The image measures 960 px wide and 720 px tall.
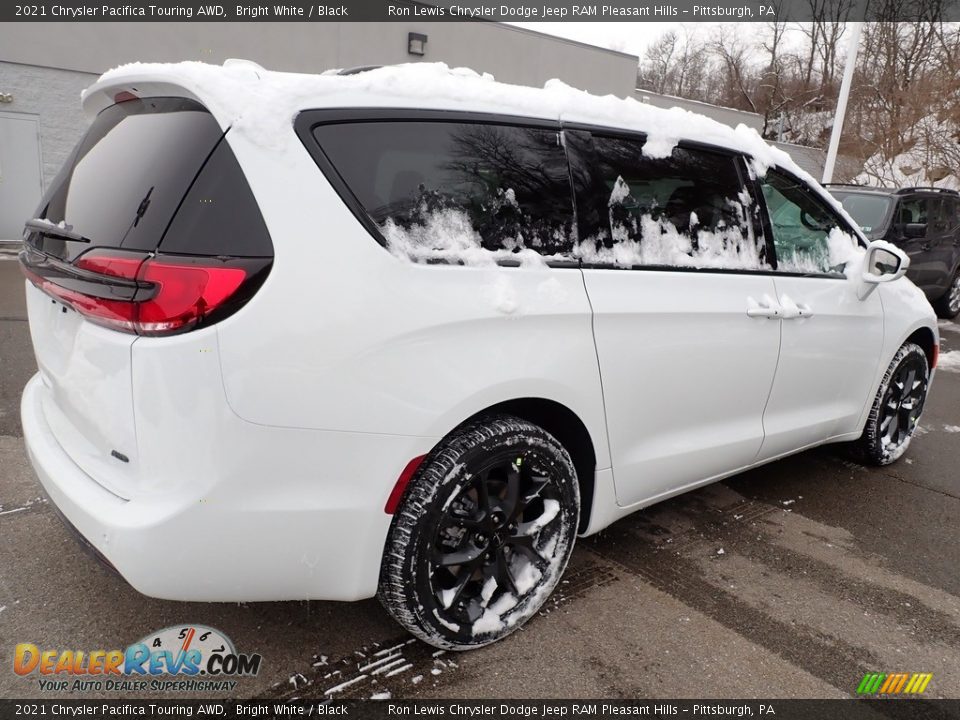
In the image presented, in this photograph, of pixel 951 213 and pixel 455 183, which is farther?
pixel 951 213

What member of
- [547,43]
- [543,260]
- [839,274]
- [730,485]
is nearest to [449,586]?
[543,260]

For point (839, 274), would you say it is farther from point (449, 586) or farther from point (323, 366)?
point (323, 366)

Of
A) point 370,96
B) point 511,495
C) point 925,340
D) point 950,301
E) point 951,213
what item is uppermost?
point 951,213

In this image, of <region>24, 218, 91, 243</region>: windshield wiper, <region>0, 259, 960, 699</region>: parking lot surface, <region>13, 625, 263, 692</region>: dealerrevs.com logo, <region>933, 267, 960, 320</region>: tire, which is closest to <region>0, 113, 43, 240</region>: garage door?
<region>0, 259, 960, 699</region>: parking lot surface

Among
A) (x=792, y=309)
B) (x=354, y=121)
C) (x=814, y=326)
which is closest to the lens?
(x=354, y=121)

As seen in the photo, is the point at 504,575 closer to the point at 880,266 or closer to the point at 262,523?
the point at 262,523

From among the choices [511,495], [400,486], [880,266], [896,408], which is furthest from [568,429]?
[896,408]

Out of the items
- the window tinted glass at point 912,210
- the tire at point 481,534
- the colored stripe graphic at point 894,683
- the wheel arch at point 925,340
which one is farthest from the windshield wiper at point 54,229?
the window tinted glass at point 912,210

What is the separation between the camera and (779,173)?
10.2ft

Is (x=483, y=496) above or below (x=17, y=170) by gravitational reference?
below

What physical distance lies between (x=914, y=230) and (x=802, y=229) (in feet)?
19.8

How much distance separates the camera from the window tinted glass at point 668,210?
7.80ft

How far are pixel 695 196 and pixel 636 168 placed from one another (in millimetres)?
360

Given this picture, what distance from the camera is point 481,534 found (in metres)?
2.13
